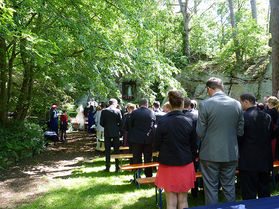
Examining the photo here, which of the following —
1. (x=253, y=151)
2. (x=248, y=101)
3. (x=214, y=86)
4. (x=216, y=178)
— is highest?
(x=214, y=86)

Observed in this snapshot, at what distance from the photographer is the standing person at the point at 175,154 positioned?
11.3ft

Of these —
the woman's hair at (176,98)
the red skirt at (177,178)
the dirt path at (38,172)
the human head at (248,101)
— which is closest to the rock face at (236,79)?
the dirt path at (38,172)

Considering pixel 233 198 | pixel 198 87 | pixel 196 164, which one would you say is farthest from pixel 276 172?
pixel 198 87

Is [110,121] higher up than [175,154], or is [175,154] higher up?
[110,121]

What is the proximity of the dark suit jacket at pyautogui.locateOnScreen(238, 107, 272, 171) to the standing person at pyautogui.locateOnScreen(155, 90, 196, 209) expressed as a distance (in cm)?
86

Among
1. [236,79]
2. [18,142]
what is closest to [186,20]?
[236,79]

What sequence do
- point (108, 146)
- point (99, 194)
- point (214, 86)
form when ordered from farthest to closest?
point (108, 146) → point (99, 194) → point (214, 86)

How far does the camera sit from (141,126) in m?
6.13

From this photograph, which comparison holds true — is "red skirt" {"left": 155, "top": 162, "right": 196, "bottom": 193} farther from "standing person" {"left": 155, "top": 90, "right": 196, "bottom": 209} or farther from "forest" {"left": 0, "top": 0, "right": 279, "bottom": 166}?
"forest" {"left": 0, "top": 0, "right": 279, "bottom": 166}

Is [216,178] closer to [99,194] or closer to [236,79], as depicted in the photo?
[99,194]

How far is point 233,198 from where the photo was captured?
3.58 meters

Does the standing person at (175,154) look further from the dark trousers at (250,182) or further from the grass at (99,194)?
the grass at (99,194)

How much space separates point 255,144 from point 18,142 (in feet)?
28.6

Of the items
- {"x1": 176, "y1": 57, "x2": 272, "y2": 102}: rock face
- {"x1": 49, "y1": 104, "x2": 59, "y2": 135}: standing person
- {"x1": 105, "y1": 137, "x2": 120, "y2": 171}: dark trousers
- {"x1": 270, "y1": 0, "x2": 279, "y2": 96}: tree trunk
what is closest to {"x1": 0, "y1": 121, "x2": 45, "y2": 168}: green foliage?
{"x1": 49, "y1": 104, "x2": 59, "y2": 135}: standing person
